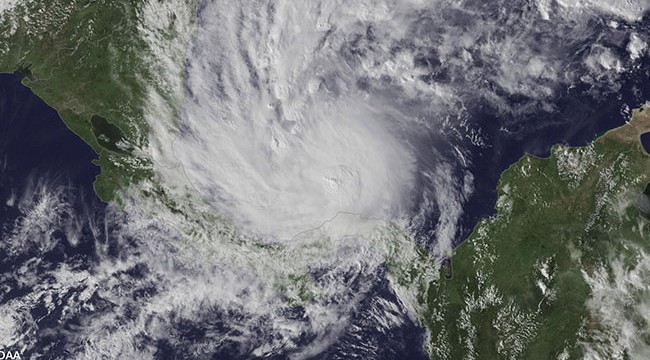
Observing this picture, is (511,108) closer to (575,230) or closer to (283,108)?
(575,230)

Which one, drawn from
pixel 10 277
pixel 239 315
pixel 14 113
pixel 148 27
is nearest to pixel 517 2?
pixel 148 27

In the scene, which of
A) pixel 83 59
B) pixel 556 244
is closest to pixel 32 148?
pixel 83 59

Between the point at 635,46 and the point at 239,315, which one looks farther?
the point at 239,315

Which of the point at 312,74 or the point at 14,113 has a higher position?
the point at 312,74

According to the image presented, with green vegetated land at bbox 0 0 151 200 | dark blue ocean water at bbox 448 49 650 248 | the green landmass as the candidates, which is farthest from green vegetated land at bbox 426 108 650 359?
green vegetated land at bbox 0 0 151 200

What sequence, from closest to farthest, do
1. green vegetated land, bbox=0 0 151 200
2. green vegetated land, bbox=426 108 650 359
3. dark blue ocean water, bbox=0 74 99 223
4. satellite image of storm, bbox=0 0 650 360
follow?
satellite image of storm, bbox=0 0 650 360, dark blue ocean water, bbox=0 74 99 223, green vegetated land, bbox=426 108 650 359, green vegetated land, bbox=0 0 151 200

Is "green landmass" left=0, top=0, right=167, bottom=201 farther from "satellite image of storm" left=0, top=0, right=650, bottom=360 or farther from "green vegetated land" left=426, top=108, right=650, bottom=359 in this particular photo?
"green vegetated land" left=426, top=108, right=650, bottom=359

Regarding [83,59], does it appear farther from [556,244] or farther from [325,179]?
[556,244]
